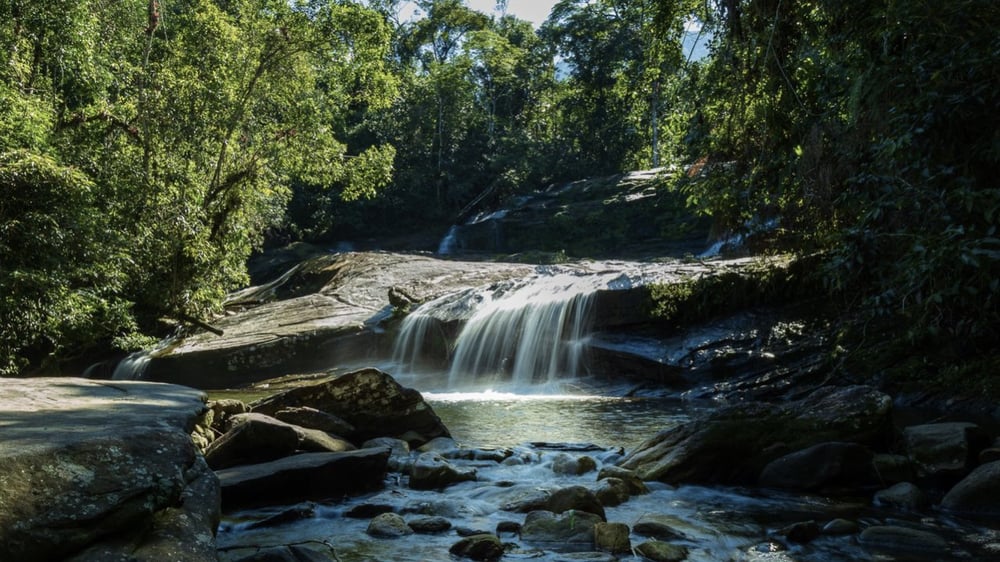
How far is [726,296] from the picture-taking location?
15367 millimetres

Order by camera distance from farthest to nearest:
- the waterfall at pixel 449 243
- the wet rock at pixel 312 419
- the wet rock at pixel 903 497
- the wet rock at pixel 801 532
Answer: the waterfall at pixel 449 243, the wet rock at pixel 312 419, the wet rock at pixel 903 497, the wet rock at pixel 801 532

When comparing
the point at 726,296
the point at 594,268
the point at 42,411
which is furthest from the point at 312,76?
the point at 42,411

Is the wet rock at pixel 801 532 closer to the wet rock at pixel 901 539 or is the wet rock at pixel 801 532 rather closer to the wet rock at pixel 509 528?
the wet rock at pixel 901 539

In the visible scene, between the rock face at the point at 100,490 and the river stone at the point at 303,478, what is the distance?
1.82 metres

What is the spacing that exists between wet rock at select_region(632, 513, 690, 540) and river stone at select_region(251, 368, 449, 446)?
4.37 metres

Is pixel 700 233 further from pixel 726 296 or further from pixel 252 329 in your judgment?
pixel 252 329

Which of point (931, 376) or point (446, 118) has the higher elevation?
point (446, 118)

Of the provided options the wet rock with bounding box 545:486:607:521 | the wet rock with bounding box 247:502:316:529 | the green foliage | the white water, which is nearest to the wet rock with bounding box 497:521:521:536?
the wet rock with bounding box 545:486:607:521

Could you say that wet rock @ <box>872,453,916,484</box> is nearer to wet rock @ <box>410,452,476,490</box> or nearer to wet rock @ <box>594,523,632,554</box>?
wet rock @ <box>594,523,632,554</box>

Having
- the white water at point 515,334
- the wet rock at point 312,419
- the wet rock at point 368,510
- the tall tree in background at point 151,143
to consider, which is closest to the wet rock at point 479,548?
the wet rock at point 368,510

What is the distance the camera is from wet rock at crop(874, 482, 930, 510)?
6543 millimetres

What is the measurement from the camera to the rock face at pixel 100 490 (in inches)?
140

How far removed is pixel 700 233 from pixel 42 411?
26.8m

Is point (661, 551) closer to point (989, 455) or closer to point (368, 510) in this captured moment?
point (368, 510)
